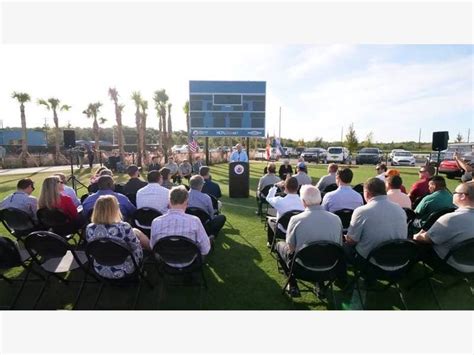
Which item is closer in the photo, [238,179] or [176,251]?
[176,251]

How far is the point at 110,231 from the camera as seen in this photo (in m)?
2.95

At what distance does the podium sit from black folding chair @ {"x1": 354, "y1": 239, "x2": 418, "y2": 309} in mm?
6189

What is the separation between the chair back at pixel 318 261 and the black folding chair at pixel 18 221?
Result: 12.2 feet

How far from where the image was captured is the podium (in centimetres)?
922

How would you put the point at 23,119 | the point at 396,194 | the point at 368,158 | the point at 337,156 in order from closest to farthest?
the point at 396,194 → the point at 23,119 → the point at 368,158 → the point at 337,156

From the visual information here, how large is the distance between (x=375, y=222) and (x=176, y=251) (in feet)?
6.92

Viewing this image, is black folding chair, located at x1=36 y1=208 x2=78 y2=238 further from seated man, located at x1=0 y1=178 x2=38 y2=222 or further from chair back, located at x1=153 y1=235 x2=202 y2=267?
chair back, located at x1=153 y1=235 x2=202 y2=267

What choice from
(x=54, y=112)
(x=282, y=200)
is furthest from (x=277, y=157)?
(x=282, y=200)

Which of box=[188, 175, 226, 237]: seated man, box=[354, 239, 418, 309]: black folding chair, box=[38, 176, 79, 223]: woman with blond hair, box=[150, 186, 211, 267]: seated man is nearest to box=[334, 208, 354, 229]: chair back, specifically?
box=[354, 239, 418, 309]: black folding chair

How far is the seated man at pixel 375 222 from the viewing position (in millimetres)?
3127

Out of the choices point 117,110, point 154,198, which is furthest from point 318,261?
point 117,110

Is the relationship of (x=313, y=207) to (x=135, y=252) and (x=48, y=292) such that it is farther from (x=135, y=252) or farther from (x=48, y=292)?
(x=48, y=292)

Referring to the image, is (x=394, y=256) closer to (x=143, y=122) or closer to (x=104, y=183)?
(x=104, y=183)

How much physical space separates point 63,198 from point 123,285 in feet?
6.34
